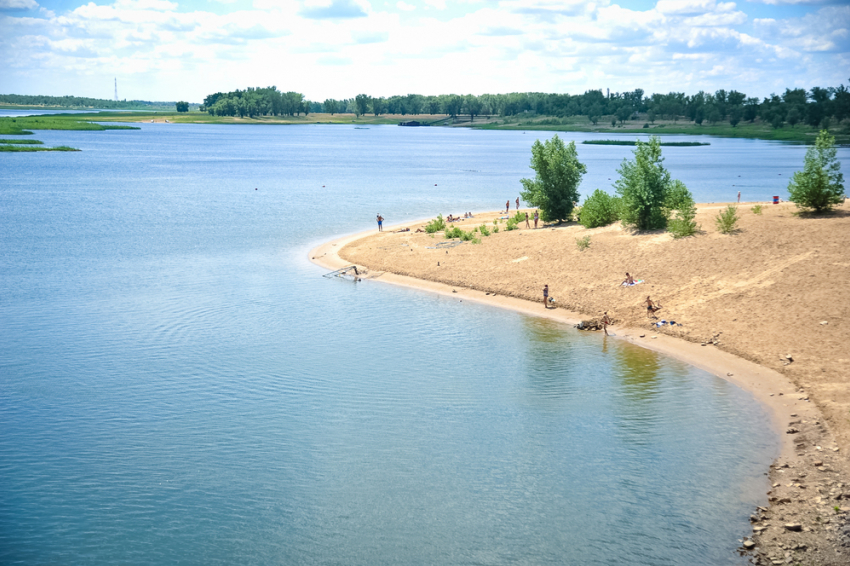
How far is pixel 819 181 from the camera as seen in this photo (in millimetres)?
51531

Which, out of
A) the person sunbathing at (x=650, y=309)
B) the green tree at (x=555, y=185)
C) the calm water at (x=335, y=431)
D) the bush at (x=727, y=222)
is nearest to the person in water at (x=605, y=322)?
the calm water at (x=335, y=431)

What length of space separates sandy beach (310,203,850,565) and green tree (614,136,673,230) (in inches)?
80.0

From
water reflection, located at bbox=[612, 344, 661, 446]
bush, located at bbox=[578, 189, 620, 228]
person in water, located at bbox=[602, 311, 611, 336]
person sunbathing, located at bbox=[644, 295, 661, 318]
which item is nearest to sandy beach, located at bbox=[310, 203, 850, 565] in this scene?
person sunbathing, located at bbox=[644, 295, 661, 318]

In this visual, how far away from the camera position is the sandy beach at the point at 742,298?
76.1 ft

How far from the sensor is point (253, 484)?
2531cm

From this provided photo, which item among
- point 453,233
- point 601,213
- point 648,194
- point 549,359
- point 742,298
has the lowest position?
point 549,359

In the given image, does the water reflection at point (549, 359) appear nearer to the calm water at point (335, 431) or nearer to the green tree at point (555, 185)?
the calm water at point (335, 431)

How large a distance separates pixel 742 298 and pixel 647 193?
635 inches

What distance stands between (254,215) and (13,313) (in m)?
44.9

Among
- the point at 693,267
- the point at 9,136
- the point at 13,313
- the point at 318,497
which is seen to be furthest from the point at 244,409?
the point at 9,136

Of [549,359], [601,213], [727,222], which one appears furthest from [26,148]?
[549,359]

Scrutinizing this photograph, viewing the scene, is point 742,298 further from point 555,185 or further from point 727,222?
point 555,185

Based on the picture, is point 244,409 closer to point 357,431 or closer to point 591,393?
point 357,431

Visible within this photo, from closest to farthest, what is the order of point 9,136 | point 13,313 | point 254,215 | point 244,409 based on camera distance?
1. point 244,409
2. point 13,313
3. point 254,215
4. point 9,136
